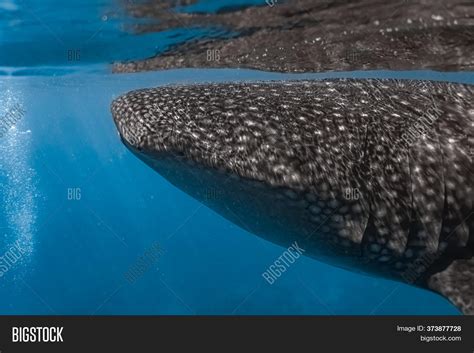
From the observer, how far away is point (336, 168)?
171 inches

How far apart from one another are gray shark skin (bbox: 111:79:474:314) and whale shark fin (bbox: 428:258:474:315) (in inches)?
0.5

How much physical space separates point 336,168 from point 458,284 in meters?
1.47

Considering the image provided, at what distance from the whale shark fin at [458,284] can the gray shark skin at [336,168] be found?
0.5 inches

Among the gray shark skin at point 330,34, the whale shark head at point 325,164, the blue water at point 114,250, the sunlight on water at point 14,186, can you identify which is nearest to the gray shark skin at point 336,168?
the whale shark head at point 325,164

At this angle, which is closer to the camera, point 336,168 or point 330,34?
point 336,168

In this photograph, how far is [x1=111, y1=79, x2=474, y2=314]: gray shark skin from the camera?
4.23m

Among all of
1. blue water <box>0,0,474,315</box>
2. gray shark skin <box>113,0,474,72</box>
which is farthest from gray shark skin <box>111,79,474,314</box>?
gray shark skin <box>113,0,474,72</box>

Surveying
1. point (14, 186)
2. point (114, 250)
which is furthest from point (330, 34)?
point (14, 186)

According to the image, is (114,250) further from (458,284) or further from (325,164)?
(458,284)

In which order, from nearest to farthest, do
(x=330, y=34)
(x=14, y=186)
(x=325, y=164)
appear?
(x=325, y=164) → (x=330, y=34) → (x=14, y=186)

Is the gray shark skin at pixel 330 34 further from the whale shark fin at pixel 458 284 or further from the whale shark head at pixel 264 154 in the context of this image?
the whale shark fin at pixel 458 284

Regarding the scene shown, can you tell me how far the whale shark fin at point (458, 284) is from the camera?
3.88 m
